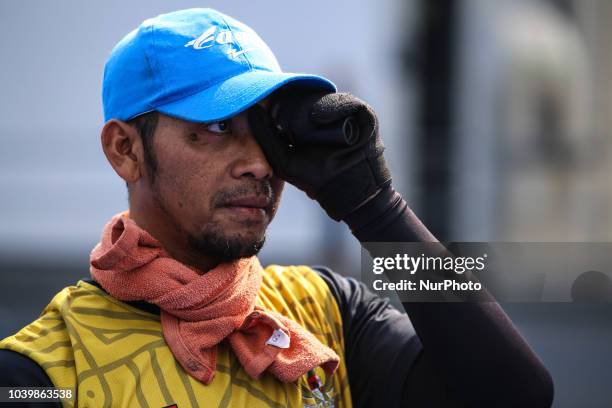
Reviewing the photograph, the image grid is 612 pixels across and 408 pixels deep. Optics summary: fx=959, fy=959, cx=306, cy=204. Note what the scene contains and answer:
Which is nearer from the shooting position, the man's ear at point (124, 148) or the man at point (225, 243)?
the man at point (225, 243)

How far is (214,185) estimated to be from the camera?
7.52ft

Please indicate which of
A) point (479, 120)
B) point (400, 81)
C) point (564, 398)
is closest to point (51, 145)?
Result: point (400, 81)

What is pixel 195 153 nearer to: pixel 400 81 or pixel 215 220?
pixel 215 220

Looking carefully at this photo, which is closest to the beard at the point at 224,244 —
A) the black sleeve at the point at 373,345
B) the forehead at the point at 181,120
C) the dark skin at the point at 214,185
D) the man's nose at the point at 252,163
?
the dark skin at the point at 214,185

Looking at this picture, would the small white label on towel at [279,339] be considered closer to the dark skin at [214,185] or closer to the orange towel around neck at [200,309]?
the orange towel around neck at [200,309]

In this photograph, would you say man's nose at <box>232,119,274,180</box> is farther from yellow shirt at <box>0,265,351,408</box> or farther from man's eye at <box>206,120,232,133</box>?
yellow shirt at <box>0,265,351,408</box>

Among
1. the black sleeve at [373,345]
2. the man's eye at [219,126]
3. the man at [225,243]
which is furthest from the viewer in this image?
the black sleeve at [373,345]

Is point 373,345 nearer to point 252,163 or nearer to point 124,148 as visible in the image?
point 252,163

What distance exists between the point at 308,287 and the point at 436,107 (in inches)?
215

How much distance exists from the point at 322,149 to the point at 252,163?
6.7 inches

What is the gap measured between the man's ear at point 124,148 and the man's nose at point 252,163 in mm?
270

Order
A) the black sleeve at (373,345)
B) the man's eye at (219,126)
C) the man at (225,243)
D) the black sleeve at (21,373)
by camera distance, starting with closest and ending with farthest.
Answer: the black sleeve at (21,373) < the man at (225,243) < the man's eye at (219,126) < the black sleeve at (373,345)

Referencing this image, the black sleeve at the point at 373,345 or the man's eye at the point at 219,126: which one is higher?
the man's eye at the point at 219,126

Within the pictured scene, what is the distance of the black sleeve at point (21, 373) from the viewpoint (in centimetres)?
205
